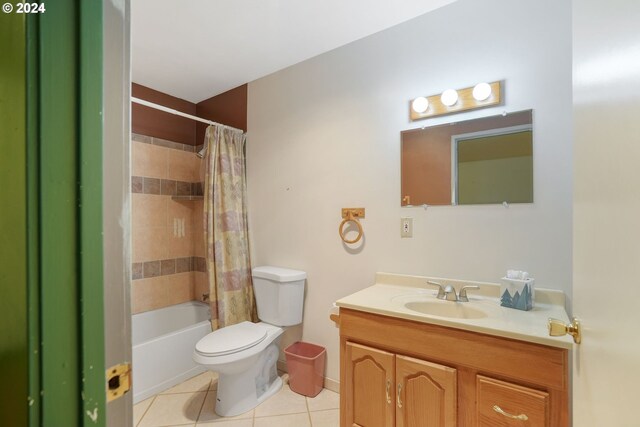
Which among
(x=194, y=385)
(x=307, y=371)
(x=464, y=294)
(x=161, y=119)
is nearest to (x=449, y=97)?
(x=464, y=294)

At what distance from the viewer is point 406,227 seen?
1854 millimetres

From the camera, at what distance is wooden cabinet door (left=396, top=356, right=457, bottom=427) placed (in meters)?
1.24

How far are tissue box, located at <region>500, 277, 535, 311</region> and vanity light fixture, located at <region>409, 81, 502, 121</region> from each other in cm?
94

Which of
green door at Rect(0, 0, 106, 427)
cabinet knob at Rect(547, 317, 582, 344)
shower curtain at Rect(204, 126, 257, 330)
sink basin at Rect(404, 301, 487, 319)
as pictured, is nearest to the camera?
green door at Rect(0, 0, 106, 427)

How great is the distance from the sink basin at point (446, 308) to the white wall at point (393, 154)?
22 centimetres

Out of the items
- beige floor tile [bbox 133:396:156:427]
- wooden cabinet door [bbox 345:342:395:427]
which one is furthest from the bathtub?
wooden cabinet door [bbox 345:342:395:427]

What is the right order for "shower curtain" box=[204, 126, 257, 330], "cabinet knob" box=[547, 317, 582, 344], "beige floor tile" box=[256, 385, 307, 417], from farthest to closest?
"shower curtain" box=[204, 126, 257, 330] → "beige floor tile" box=[256, 385, 307, 417] → "cabinet knob" box=[547, 317, 582, 344]

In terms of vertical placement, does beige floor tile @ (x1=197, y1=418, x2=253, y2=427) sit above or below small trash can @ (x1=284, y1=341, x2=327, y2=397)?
below

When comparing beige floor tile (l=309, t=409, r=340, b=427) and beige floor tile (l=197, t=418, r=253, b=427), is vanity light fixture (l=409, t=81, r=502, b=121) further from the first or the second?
beige floor tile (l=197, t=418, r=253, b=427)

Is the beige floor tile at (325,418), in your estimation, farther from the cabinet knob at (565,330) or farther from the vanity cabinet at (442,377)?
the cabinet knob at (565,330)

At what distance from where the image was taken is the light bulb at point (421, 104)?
5.80 feet

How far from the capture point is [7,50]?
0.45 metres

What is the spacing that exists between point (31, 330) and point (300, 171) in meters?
1.98

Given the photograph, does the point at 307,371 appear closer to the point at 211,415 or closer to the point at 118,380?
the point at 211,415
